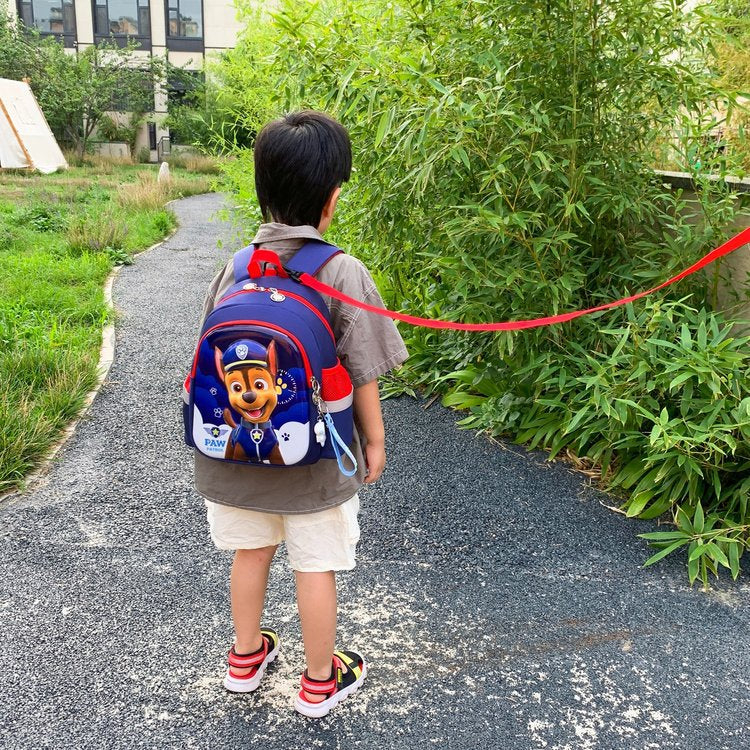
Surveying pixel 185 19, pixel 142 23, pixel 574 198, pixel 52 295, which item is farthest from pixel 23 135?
pixel 574 198

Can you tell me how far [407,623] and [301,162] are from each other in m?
1.55

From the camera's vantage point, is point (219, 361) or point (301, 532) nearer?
point (219, 361)

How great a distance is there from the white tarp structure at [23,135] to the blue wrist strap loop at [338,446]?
19315mm

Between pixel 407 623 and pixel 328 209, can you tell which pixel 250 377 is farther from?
pixel 407 623

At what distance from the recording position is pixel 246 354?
1.54 metres

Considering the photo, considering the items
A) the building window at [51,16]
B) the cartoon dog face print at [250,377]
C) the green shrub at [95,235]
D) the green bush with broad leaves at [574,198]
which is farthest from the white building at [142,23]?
the cartoon dog face print at [250,377]

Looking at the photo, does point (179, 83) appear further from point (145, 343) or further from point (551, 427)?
point (551, 427)

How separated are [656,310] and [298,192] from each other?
5.57 feet

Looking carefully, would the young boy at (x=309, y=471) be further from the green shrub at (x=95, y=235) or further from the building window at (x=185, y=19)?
the building window at (x=185, y=19)

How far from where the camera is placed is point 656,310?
275cm

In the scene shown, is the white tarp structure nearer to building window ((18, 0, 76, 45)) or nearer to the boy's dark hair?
building window ((18, 0, 76, 45))

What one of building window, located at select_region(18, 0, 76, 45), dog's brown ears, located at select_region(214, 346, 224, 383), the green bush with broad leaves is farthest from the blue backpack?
building window, located at select_region(18, 0, 76, 45)

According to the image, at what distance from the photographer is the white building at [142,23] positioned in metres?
31.0

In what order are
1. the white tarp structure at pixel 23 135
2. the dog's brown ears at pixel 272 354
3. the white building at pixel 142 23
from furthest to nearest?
the white building at pixel 142 23
the white tarp structure at pixel 23 135
the dog's brown ears at pixel 272 354
